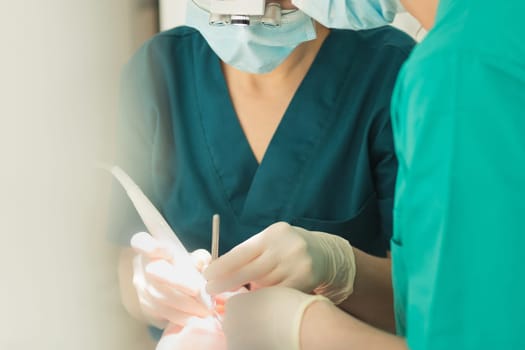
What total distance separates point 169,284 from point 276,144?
377mm

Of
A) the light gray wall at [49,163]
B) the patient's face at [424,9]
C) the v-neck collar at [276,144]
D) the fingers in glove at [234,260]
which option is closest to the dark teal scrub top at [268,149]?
the v-neck collar at [276,144]

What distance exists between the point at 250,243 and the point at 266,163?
26 centimetres

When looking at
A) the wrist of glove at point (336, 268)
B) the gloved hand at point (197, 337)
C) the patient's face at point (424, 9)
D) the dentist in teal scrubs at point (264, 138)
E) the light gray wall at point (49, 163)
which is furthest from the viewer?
the dentist in teal scrubs at point (264, 138)

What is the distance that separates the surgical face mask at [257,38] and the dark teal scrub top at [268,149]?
0.12 m

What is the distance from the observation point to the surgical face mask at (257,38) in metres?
1.07

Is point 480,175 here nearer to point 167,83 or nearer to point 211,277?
point 211,277

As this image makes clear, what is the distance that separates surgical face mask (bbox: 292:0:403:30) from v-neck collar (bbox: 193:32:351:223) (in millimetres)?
256

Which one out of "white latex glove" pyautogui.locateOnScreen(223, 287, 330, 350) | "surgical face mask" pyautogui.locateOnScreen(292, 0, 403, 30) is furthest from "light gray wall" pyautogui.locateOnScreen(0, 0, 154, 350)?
"surgical face mask" pyautogui.locateOnScreen(292, 0, 403, 30)

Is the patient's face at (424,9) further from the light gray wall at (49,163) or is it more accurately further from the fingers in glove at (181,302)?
the fingers in glove at (181,302)

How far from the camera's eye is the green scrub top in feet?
1.87

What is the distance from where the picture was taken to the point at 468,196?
0.58m

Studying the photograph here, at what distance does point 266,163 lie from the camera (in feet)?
3.88

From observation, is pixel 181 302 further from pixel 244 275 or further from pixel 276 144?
pixel 276 144

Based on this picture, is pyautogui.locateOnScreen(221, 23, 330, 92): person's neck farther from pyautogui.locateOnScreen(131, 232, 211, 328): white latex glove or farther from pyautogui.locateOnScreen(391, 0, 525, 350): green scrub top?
pyautogui.locateOnScreen(391, 0, 525, 350): green scrub top
